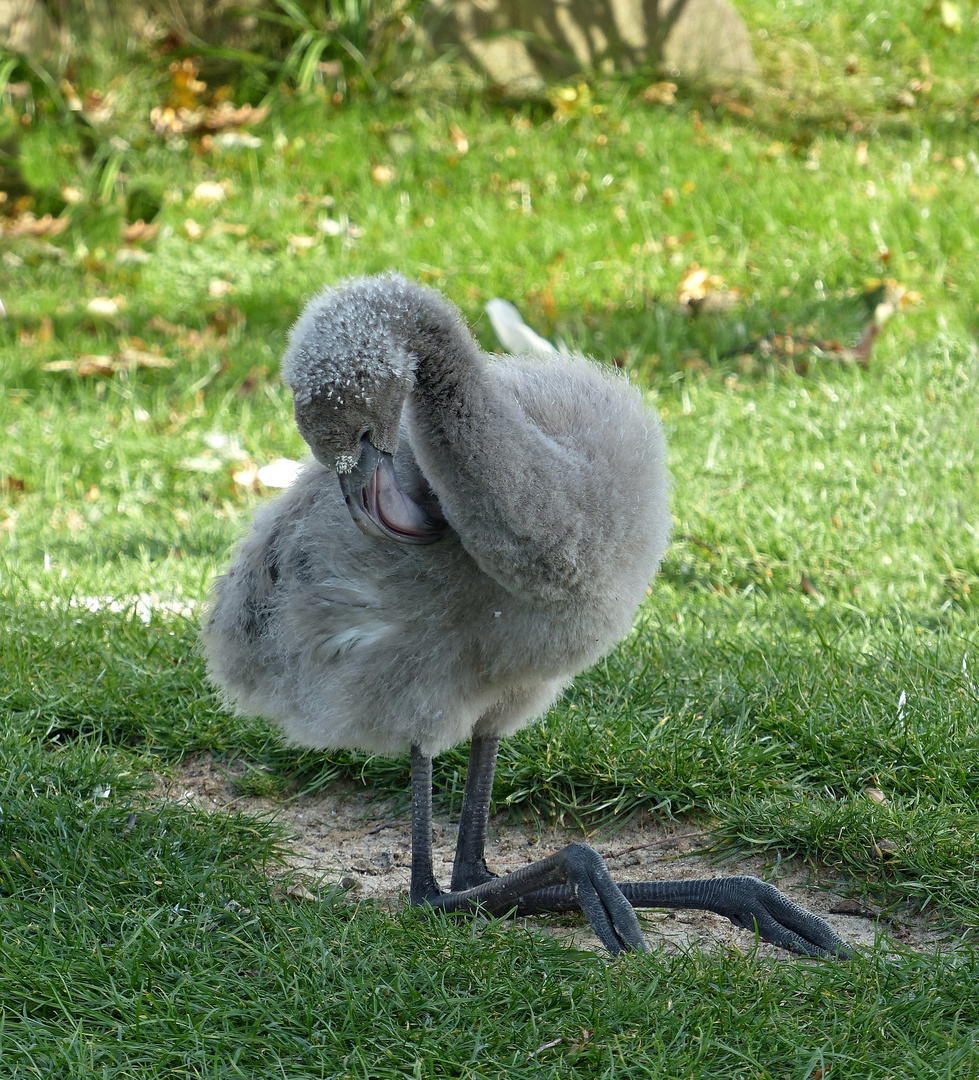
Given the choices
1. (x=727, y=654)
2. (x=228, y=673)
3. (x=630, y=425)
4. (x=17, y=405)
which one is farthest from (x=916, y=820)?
(x=17, y=405)

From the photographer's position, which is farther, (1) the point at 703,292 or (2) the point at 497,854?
(1) the point at 703,292

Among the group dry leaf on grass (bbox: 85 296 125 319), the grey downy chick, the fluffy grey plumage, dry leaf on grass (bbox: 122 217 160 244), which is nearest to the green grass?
dry leaf on grass (bbox: 85 296 125 319)

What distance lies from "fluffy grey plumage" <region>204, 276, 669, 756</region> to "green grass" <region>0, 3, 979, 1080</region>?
51 cm

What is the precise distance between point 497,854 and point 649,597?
1.55 meters

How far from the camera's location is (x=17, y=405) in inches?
263

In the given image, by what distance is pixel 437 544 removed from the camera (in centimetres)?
268

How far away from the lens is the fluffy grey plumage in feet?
8.02

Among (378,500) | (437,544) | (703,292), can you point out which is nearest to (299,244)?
(703,292)

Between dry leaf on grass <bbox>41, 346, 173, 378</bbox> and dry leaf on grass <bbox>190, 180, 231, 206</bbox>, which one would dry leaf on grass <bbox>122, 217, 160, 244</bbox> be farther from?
dry leaf on grass <bbox>41, 346, 173, 378</bbox>

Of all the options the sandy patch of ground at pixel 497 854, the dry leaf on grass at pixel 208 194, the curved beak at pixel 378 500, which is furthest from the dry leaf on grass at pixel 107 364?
the curved beak at pixel 378 500

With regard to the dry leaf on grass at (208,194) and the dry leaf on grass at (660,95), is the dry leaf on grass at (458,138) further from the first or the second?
the dry leaf on grass at (208,194)

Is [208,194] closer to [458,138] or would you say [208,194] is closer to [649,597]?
[458,138]

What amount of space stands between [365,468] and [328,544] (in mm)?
439

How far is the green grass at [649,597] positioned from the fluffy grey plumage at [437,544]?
1.68ft
